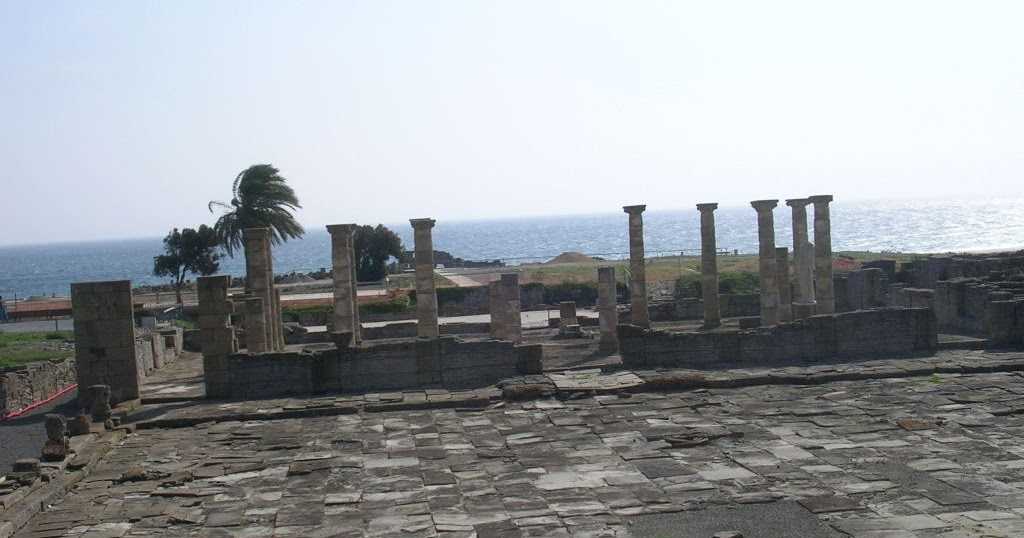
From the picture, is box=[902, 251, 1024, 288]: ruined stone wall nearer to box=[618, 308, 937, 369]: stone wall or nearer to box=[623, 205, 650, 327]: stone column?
box=[623, 205, 650, 327]: stone column

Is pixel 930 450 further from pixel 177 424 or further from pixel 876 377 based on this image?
pixel 177 424

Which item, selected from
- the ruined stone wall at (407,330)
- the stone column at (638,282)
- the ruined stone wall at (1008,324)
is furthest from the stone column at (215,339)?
the ruined stone wall at (1008,324)

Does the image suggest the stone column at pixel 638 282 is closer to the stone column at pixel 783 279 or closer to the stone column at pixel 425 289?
the stone column at pixel 783 279

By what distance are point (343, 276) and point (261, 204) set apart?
38.4 feet

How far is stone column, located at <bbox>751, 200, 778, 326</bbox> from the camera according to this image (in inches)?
1251

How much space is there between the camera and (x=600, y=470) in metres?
15.9

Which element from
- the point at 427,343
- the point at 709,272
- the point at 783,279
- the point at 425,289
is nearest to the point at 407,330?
the point at 425,289

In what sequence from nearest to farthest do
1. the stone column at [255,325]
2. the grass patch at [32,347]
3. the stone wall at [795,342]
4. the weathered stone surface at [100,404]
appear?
the weathered stone surface at [100,404], the stone wall at [795,342], the stone column at [255,325], the grass patch at [32,347]

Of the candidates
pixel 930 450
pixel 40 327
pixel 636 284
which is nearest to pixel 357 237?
pixel 40 327

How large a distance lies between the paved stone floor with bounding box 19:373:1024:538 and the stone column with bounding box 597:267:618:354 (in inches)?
306

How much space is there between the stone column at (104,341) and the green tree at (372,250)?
122 feet

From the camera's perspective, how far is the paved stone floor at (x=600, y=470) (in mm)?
13391

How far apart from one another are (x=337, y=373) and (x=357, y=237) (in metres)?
38.5

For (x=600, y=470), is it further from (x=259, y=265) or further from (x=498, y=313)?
(x=498, y=313)
